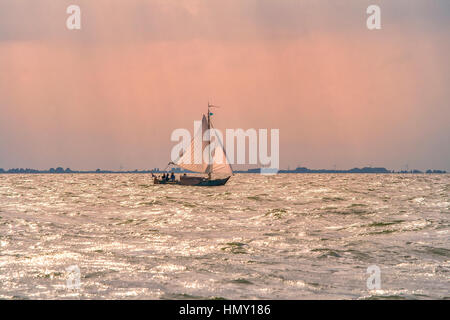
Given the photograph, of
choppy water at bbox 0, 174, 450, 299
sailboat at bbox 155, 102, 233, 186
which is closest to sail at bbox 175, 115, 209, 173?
sailboat at bbox 155, 102, 233, 186

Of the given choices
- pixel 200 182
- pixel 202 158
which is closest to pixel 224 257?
pixel 202 158

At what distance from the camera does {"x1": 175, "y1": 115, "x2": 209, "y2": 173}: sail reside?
8912 centimetres

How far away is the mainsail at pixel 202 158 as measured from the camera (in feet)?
292

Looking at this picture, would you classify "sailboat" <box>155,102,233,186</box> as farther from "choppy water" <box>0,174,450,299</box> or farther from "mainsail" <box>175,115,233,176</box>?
"choppy water" <box>0,174,450,299</box>

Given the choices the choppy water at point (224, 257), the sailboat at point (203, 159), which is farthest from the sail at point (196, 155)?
the choppy water at point (224, 257)

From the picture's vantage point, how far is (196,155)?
293 feet

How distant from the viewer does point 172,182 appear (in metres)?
102

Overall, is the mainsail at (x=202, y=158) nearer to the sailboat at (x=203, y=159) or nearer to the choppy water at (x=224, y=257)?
the sailboat at (x=203, y=159)

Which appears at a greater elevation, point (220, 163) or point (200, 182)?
point (220, 163)

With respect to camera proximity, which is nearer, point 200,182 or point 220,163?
point 220,163

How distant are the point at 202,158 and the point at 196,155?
1.18 m

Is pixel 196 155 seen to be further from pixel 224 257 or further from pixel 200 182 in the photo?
pixel 224 257
